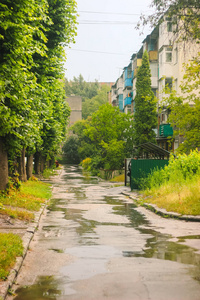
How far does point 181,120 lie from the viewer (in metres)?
33.0

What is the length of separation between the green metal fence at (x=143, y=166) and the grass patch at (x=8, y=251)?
16.8m

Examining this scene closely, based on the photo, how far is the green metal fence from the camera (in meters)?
25.7

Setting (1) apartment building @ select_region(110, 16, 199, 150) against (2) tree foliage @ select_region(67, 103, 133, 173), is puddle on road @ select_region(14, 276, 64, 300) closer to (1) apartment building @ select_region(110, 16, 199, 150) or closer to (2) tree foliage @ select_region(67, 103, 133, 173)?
(1) apartment building @ select_region(110, 16, 199, 150)

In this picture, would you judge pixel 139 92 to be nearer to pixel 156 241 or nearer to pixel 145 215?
pixel 145 215

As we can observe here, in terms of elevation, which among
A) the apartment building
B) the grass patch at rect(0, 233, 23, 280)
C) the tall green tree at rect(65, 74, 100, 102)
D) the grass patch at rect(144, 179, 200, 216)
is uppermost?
the tall green tree at rect(65, 74, 100, 102)

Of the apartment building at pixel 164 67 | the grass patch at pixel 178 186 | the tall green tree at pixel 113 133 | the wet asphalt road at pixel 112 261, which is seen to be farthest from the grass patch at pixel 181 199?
the tall green tree at pixel 113 133

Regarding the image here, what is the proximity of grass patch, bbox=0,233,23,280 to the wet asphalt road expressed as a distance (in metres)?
0.23

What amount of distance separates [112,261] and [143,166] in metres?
18.2

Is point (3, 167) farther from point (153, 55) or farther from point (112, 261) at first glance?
point (153, 55)

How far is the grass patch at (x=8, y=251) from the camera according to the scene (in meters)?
6.90

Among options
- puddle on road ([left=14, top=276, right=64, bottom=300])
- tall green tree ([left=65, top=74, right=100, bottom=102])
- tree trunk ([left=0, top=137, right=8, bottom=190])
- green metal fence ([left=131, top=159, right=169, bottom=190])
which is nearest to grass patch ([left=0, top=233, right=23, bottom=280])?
puddle on road ([left=14, top=276, right=64, bottom=300])

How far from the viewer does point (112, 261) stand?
789cm

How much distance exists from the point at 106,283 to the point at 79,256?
1996mm

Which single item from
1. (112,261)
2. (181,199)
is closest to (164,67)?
(181,199)
